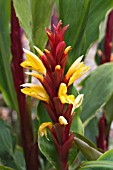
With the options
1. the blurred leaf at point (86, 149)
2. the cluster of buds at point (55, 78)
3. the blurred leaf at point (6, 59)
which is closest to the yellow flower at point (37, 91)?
the cluster of buds at point (55, 78)

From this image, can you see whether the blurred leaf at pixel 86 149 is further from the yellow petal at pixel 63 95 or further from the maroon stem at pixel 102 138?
the maroon stem at pixel 102 138

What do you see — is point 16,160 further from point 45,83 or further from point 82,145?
point 45,83

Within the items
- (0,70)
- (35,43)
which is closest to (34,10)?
(35,43)

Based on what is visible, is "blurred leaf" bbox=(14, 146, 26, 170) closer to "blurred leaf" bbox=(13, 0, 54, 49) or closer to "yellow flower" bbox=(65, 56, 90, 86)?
"blurred leaf" bbox=(13, 0, 54, 49)

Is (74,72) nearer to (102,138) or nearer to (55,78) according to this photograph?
(55,78)

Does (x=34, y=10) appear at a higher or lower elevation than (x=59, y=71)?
higher

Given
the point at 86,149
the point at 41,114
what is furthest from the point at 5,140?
the point at 86,149
